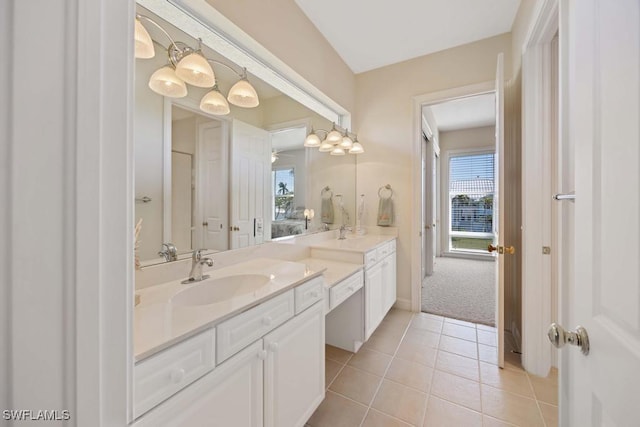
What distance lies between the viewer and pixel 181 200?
1363 mm

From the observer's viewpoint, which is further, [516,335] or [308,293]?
[516,335]

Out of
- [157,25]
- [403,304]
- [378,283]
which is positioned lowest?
[403,304]

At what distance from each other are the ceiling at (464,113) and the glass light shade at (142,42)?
3.30 meters

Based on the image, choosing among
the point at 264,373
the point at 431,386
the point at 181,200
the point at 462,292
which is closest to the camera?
the point at 264,373

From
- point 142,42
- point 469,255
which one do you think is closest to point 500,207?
point 142,42

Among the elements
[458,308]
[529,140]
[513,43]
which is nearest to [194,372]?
[529,140]

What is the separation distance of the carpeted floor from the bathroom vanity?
1.71 m

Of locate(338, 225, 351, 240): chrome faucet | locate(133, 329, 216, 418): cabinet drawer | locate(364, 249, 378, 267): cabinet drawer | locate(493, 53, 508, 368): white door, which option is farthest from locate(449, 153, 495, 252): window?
locate(133, 329, 216, 418): cabinet drawer

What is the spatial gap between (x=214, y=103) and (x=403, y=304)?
2664 millimetres

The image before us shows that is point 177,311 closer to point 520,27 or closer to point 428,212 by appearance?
point 520,27

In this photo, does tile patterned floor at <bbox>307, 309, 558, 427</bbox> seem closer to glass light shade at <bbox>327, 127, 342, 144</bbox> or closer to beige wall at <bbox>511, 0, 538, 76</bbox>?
glass light shade at <bbox>327, 127, 342, 144</bbox>

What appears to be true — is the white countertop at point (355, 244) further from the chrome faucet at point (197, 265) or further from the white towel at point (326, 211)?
the chrome faucet at point (197, 265)

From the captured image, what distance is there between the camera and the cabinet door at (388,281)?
7.91ft

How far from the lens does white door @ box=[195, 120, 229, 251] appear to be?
1457 millimetres
